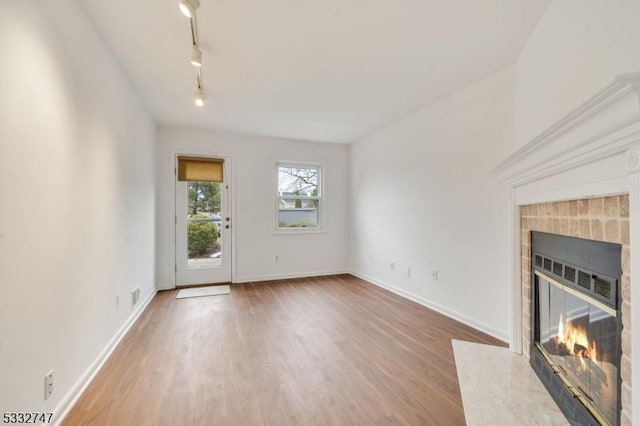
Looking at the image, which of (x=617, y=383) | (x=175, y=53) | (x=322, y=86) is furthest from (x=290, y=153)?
(x=617, y=383)

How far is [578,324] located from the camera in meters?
1.57

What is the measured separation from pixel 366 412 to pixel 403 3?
250 cm

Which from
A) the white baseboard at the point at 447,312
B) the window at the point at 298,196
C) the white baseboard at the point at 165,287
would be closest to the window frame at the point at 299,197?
the window at the point at 298,196

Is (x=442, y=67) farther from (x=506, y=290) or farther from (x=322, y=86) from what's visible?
(x=506, y=290)

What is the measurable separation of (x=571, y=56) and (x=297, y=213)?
426 cm

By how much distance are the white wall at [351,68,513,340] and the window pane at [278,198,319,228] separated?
48.7 inches

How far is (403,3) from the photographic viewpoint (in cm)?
181

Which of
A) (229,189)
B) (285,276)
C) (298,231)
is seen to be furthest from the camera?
(298,231)

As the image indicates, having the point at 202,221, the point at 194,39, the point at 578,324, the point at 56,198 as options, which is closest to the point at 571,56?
the point at 578,324

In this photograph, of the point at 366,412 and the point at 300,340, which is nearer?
the point at 366,412

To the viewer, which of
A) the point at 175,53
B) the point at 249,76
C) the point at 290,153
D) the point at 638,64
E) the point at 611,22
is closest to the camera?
the point at 638,64

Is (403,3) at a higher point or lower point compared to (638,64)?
higher

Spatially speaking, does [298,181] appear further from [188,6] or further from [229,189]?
[188,6]

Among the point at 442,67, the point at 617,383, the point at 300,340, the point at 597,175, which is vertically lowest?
the point at 300,340
